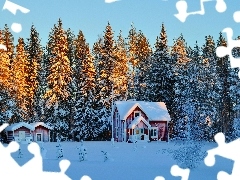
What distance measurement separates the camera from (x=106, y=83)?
111 feet

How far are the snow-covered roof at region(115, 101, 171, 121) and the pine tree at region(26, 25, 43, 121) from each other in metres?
6.90

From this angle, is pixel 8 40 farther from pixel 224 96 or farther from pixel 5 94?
pixel 224 96

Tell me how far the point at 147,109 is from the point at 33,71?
9.33 m

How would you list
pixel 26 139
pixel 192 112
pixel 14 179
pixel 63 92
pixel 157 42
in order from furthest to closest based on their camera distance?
pixel 157 42
pixel 63 92
pixel 192 112
pixel 26 139
pixel 14 179

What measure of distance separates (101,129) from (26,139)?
6.19 meters

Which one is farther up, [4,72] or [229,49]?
[4,72]

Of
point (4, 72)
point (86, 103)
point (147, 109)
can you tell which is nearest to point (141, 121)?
point (147, 109)

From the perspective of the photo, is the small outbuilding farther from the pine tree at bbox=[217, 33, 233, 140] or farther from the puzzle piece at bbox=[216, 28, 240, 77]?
the puzzle piece at bbox=[216, 28, 240, 77]

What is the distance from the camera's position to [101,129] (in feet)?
108

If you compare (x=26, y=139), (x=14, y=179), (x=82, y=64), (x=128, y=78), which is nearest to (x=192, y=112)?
(x=128, y=78)

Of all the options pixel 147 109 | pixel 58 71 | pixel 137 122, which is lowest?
pixel 137 122

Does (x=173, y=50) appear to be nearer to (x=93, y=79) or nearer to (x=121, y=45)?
(x=121, y=45)

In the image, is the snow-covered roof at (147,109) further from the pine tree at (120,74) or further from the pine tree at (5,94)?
the pine tree at (5,94)

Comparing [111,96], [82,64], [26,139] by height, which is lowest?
[26,139]
